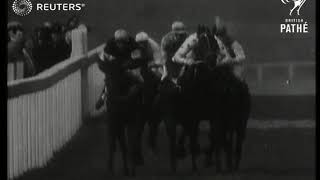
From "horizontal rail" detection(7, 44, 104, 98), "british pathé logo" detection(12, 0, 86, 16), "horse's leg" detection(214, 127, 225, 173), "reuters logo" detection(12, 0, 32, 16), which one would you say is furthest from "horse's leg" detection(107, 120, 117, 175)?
"reuters logo" detection(12, 0, 32, 16)

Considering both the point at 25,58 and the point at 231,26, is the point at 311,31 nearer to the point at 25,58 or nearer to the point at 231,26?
the point at 231,26

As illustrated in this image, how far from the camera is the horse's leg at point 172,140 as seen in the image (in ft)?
23.6

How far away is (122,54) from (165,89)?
16.0 inches

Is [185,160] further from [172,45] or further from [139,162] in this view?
[172,45]

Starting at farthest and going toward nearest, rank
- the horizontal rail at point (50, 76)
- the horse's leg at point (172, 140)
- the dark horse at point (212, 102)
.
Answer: the horse's leg at point (172, 140) < the dark horse at point (212, 102) < the horizontal rail at point (50, 76)

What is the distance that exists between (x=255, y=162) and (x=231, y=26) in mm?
959

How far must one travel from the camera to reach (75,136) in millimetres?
7273

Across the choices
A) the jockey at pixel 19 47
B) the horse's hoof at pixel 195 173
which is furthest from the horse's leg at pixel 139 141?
the jockey at pixel 19 47

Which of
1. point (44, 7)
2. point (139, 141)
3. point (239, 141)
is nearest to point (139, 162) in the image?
point (139, 141)

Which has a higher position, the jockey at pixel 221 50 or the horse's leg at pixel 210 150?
the jockey at pixel 221 50

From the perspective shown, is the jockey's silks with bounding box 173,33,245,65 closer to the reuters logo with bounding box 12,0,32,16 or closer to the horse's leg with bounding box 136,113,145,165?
the horse's leg with bounding box 136,113,145,165

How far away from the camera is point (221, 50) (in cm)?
703

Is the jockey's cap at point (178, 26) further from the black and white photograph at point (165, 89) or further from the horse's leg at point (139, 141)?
the horse's leg at point (139, 141)

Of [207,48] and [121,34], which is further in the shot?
[121,34]
